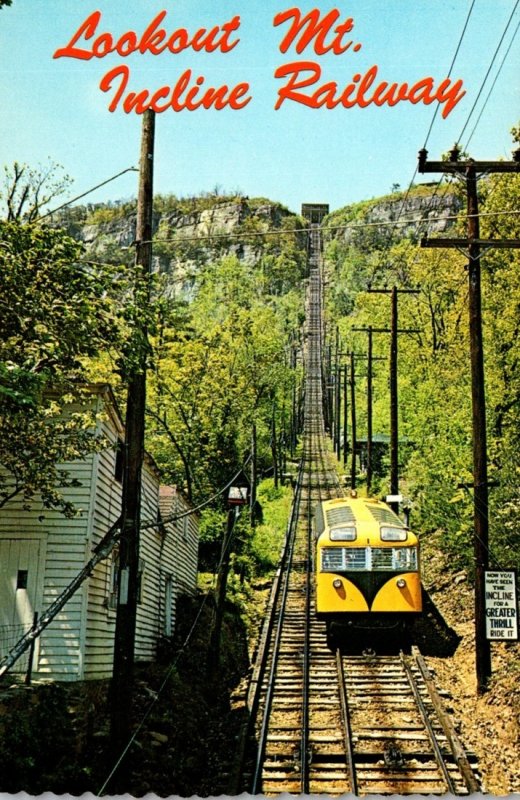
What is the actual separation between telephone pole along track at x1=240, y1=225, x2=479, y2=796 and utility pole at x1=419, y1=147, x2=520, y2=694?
4.75 feet

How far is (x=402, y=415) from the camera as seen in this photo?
3903cm

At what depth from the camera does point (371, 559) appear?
17172 mm

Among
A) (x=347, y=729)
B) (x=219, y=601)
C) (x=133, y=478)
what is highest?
(x=133, y=478)

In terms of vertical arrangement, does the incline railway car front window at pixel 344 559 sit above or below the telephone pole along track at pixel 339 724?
above

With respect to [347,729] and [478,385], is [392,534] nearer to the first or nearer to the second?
[478,385]

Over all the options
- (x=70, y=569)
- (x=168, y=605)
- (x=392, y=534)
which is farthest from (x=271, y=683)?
(x=168, y=605)

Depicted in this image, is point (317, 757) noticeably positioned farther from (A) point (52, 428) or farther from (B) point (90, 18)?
(B) point (90, 18)

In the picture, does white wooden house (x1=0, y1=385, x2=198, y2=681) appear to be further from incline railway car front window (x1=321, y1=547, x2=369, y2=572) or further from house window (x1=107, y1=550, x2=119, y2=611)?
incline railway car front window (x1=321, y1=547, x2=369, y2=572)

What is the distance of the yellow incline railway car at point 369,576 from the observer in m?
17.0

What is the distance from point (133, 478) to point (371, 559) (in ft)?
23.7

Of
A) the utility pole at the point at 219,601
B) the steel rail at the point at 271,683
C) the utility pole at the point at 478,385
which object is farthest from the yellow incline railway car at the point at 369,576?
the utility pole at the point at 219,601

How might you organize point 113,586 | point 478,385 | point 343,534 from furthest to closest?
point 113,586 < point 343,534 < point 478,385

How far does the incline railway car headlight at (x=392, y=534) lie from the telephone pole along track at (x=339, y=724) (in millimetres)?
2538

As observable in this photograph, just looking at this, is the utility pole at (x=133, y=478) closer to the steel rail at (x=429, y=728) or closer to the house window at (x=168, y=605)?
the steel rail at (x=429, y=728)
